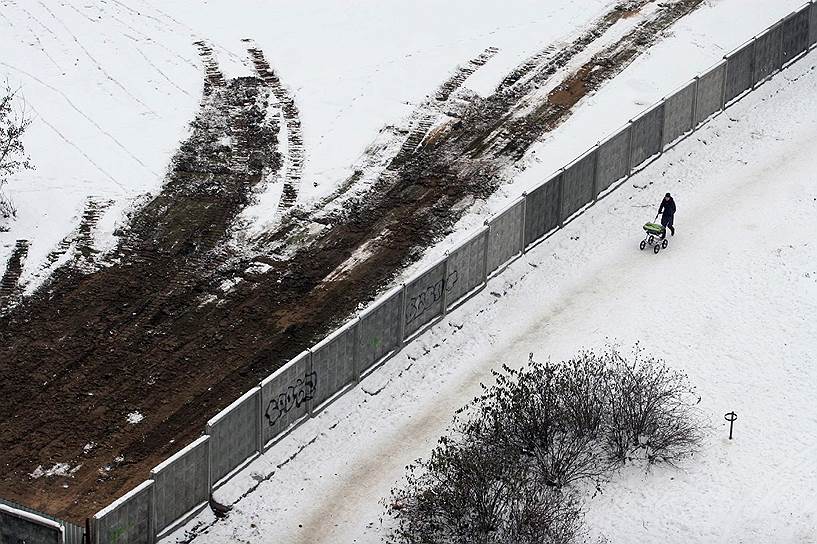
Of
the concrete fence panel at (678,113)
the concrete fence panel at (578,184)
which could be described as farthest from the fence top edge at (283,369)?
the concrete fence panel at (678,113)

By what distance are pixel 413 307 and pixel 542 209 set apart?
519 centimetres

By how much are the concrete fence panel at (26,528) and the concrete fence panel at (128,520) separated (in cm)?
62

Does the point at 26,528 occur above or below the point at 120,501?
below

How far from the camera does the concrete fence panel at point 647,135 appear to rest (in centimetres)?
3506

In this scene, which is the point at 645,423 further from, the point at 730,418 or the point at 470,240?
the point at 470,240

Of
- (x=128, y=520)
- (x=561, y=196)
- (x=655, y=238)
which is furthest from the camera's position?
→ (x=561, y=196)

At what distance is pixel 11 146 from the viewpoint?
110 feet

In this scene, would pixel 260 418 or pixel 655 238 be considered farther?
pixel 655 238

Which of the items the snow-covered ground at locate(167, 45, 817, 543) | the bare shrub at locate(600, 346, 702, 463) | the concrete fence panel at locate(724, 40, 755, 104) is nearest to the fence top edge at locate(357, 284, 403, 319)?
the snow-covered ground at locate(167, 45, 817, 543)

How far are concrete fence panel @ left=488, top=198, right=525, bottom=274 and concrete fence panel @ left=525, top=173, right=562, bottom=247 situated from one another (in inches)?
12.6

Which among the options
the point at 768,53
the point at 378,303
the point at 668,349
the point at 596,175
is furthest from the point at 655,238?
the point at 768,53

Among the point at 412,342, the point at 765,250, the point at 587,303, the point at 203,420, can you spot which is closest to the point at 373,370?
the point at 412,342

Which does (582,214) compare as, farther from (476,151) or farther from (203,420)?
(203,420)

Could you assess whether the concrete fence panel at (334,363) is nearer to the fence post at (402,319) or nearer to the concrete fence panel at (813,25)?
the fence post at (402,319)
